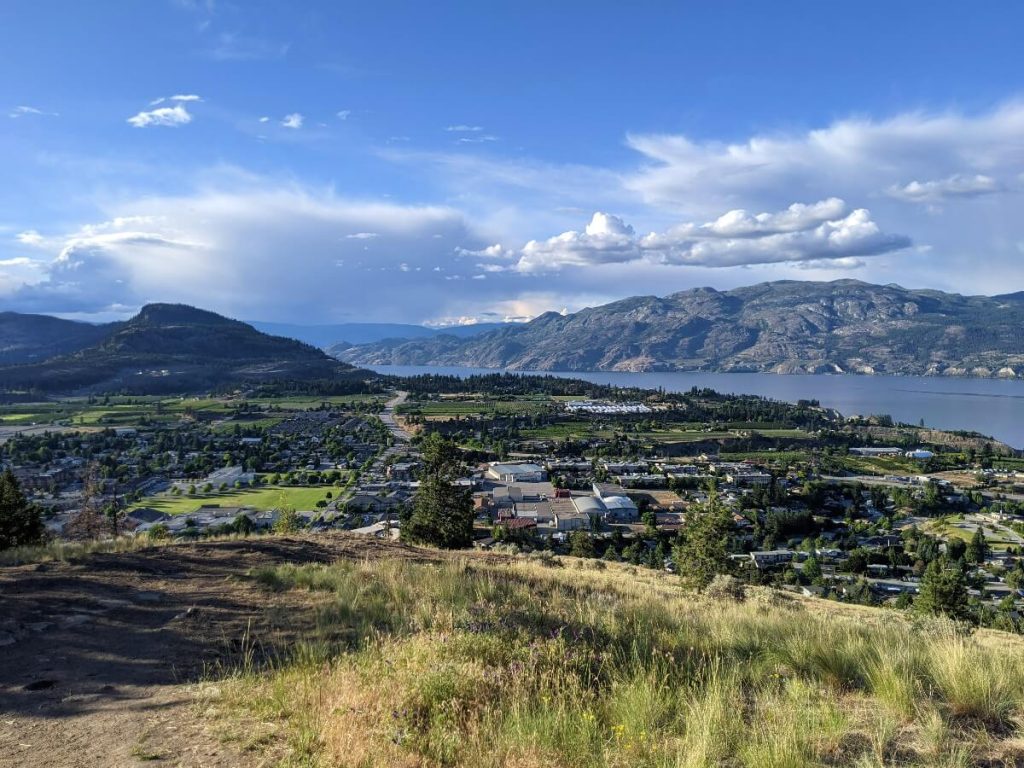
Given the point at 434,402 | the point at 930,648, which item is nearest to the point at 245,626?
the point at 930,648

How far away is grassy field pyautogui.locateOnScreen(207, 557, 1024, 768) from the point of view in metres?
3.49

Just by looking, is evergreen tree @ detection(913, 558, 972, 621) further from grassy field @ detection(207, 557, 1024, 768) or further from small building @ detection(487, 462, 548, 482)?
small building @ detection(487, 462, 548, 482)

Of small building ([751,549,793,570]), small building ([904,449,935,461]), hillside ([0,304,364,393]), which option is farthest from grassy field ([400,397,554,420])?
small building ([751,549,793,570])

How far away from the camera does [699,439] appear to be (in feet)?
334

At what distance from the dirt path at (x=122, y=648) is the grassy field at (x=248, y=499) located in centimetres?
4293

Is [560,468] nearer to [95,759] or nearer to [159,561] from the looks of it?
[159,561]

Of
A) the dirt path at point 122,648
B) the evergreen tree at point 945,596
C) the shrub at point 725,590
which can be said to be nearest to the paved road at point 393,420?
the evergreen tree at point 945,596

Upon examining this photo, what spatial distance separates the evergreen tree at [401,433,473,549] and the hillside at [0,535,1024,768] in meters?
19.9

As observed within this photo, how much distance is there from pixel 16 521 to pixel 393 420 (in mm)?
93099

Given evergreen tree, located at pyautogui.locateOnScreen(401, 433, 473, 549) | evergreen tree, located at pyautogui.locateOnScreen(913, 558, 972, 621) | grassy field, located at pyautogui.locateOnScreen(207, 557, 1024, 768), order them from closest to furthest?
1. grassy field, located at pyautogui.locateOnScreen(207, 557, 1024, 768)
2. evergreen tree, located at pyautogui.locateOnScreen(913, 558, 972, 621)
3. evergreen tree, located at pyautogui.locateOnScreen(401, 433, 473, 549)

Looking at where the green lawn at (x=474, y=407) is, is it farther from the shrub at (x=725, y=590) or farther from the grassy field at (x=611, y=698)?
the grassy field at (x=611, y=698)

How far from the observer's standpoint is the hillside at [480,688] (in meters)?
3.57

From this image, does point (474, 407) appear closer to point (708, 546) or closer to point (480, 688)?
point (708, 546)

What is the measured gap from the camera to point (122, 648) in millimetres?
5930
